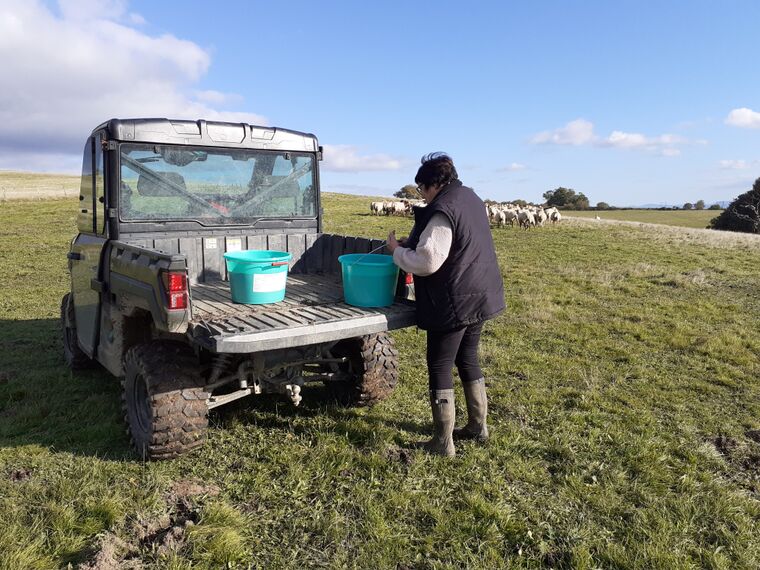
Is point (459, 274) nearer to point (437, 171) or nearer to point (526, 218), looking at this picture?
point (437, 171)

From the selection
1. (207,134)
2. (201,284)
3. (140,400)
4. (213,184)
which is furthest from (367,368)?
(207,134)

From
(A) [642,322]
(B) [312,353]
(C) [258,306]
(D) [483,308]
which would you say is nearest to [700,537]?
(D) [483,308]

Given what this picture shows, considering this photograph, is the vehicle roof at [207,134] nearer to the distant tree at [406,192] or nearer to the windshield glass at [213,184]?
the windshield glass at [213,184]

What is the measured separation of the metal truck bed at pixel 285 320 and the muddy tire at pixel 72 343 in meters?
2.00

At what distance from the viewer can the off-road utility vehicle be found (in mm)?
3641

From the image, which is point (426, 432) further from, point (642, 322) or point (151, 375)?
point (642, 322)

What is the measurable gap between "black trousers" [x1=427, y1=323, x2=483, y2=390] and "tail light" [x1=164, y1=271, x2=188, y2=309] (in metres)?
1.66

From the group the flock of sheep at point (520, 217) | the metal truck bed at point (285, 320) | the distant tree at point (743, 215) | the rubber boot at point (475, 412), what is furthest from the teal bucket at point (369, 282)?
the distant tree at point (743, 215)

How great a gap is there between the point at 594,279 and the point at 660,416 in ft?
25.7

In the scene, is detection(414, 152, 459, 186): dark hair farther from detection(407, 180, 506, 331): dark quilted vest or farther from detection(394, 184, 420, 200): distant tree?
detection(394, 184, 420, 200): distant tree

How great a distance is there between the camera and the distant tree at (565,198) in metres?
75.3

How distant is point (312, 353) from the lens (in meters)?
4.23

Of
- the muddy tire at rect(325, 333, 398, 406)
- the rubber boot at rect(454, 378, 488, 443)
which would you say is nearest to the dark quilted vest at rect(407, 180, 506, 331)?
the rubber boot at rect(454, 378, 488, 443)

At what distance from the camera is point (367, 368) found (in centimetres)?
477
